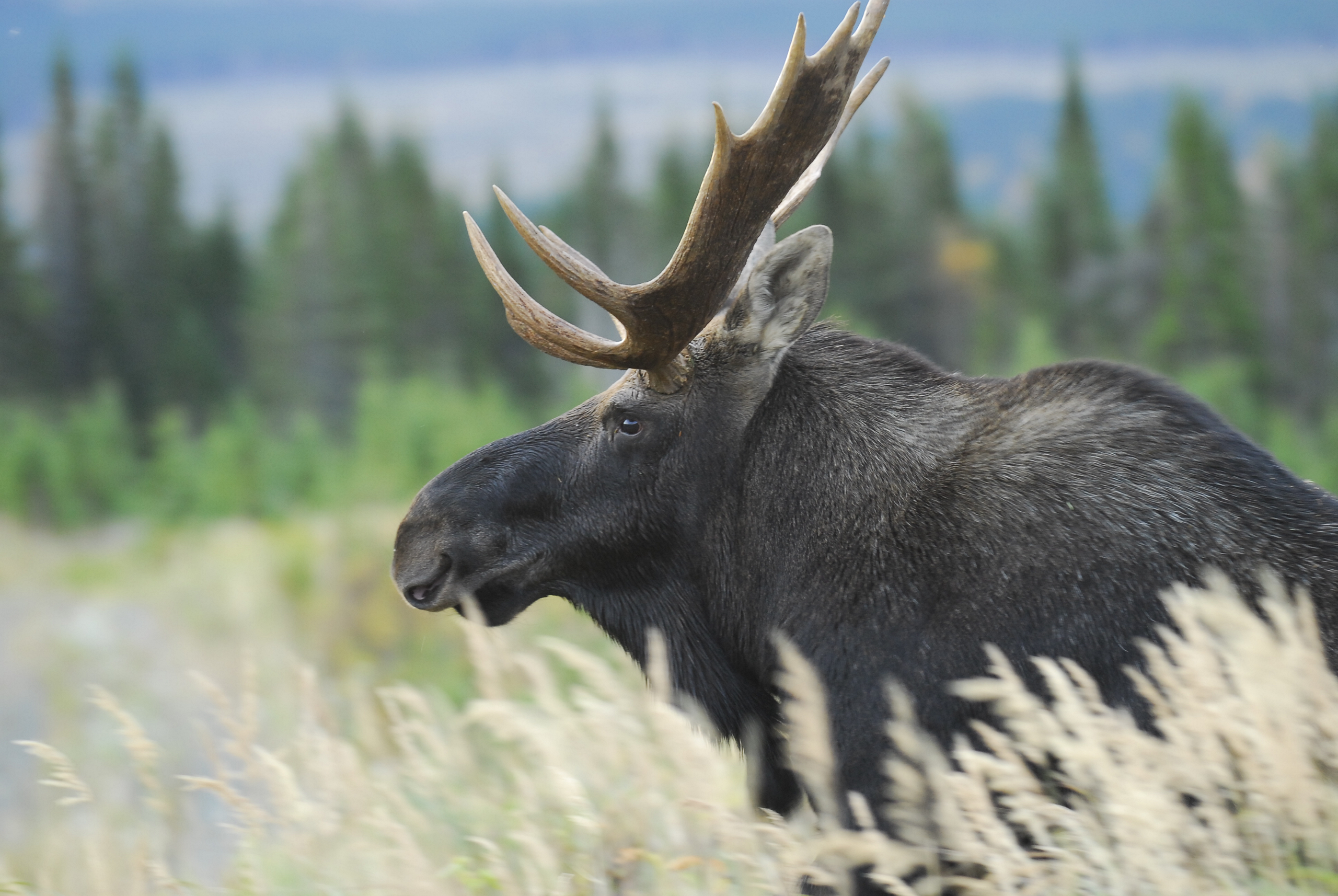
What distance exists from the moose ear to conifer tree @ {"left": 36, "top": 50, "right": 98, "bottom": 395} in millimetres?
30947

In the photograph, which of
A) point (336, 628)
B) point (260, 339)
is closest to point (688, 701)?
point (336, 628)

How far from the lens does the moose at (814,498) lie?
3174 millimetres

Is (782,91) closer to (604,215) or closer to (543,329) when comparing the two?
(543,329)

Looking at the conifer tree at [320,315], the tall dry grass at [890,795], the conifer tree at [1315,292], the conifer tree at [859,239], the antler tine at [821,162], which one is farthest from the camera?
the conifer tree at [859,239]

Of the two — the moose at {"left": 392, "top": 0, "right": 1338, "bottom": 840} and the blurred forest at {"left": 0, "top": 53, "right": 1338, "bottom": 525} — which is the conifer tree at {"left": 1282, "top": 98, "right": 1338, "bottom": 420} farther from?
the moose at {"left": 392, "top": 0, "right": 1338, "bottom": 840}

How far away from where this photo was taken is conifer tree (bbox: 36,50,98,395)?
101 feet

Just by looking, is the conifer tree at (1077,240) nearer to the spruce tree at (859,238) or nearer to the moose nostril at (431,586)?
the spruce tree at (859,238)

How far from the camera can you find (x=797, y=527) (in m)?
3.59

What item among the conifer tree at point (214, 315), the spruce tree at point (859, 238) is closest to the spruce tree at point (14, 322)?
the conifer tree at point (214, 315)

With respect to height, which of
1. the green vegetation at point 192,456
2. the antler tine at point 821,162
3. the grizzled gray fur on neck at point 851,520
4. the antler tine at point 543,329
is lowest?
the green vegetation at point 192,456

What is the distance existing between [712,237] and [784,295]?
0.30m

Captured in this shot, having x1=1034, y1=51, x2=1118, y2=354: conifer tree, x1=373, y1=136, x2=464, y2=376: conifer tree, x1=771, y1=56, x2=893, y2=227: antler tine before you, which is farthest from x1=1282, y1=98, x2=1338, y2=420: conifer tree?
x1=771, y1=56, x2=893, y2=227: antler tine

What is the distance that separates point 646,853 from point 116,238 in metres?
32.0

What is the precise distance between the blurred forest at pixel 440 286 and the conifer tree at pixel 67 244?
6cm
